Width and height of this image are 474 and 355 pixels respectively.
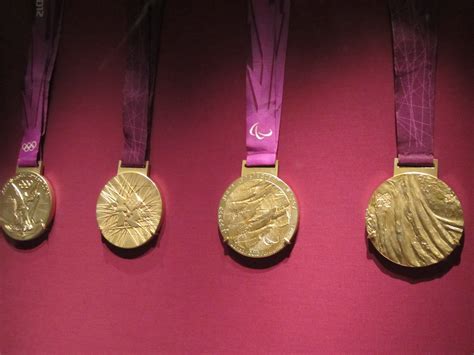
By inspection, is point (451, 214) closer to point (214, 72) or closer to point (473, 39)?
point (473, 39)

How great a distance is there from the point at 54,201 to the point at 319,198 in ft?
2.90

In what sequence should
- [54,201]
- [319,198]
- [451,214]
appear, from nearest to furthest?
[451,214]
[319,198]
[54,201]

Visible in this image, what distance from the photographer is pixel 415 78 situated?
138cm

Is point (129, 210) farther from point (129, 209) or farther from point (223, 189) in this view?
point (223, 189)

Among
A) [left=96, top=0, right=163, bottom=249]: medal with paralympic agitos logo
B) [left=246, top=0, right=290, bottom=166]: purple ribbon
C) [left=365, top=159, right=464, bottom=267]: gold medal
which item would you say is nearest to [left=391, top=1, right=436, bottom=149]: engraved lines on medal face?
[left=365, top=159, right=464, bottom=267]: gold medal

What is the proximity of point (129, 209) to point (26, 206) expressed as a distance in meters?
0.39

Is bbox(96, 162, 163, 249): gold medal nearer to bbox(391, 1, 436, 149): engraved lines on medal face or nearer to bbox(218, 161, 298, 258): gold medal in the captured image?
bbox(218, 161, 298, 258): gold medal

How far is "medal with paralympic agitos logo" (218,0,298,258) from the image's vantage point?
145 cm

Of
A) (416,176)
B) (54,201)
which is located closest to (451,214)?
(416,176)

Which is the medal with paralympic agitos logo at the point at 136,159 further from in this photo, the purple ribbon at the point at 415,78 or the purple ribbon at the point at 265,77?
the purple ribbon at the point at 415,78

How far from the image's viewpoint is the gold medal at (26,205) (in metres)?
1.72

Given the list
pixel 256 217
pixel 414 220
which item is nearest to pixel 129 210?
pixel 256 217

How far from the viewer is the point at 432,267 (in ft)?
4.38

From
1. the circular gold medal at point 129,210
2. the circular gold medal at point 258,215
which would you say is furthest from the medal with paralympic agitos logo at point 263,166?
the circular gold medal at point 129,210
